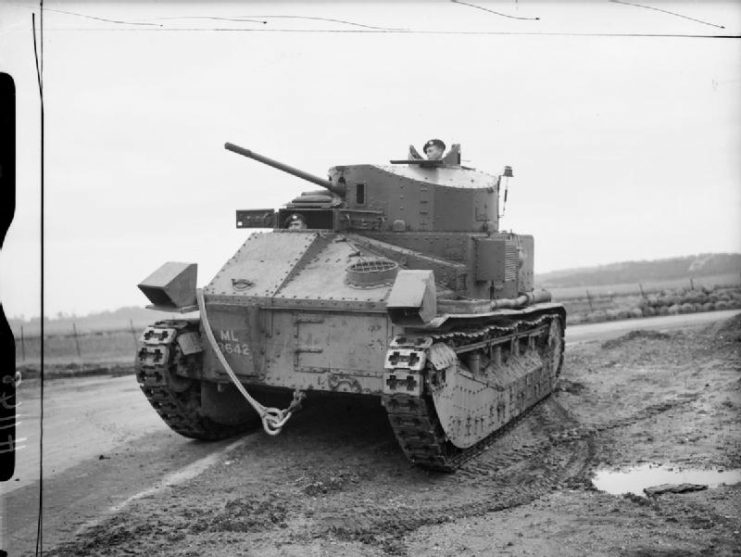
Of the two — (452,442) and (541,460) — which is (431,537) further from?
(541,460)

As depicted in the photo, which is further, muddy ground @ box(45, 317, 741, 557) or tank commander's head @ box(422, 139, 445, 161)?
tank commander's head @ box(422, 139, 445, 161)

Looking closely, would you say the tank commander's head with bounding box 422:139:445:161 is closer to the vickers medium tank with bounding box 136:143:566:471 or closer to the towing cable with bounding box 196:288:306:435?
the vickers medium tank with bounding box 136:143:566:471

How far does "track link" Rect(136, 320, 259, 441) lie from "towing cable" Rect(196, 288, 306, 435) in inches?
12.0

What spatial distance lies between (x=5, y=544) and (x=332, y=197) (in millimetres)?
6067

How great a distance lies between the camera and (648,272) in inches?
2645

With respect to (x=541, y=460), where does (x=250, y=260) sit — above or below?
above

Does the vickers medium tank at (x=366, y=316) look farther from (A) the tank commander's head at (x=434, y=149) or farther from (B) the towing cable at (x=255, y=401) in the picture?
(A) the tank commander's head at (x=434, y=149)

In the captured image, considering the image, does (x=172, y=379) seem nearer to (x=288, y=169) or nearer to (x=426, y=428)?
(x=288, y=169)

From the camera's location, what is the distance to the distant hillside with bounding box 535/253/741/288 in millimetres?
61922

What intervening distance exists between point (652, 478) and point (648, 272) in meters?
63.0

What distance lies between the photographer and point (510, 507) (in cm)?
700

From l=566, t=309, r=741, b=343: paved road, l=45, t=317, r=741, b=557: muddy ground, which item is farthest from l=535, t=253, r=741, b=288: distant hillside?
l=45, t=317, r=741, b=557: muddy ground

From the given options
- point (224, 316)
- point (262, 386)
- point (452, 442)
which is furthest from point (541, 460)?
point (224, 316)

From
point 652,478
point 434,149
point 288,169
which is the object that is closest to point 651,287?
point 434,149
